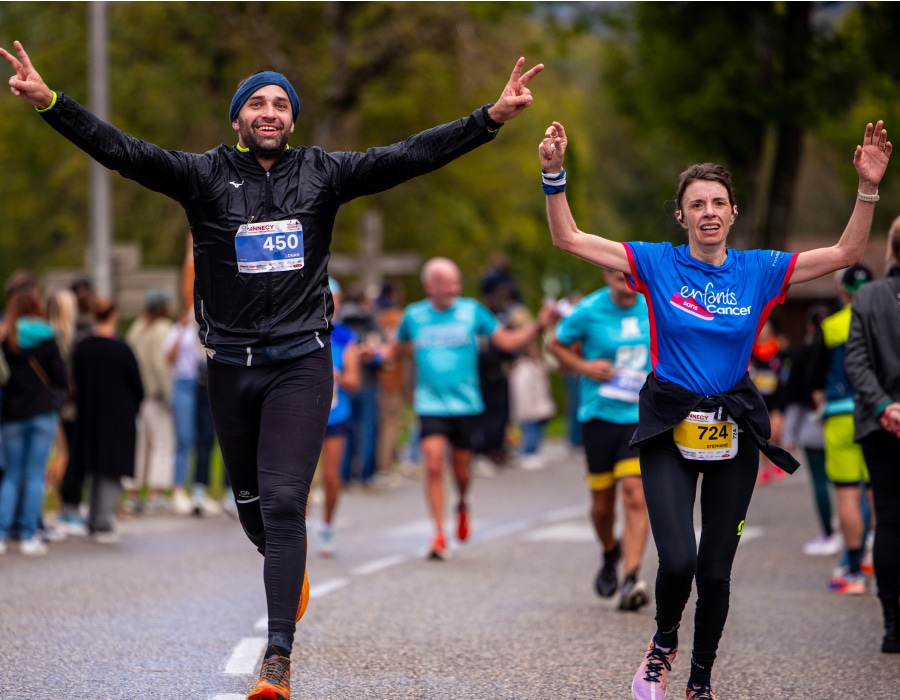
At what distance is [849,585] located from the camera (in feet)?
31.9

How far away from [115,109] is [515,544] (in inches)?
802

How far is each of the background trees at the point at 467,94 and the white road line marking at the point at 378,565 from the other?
12.0 metres

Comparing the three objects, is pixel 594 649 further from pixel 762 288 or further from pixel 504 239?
pixel 504 239

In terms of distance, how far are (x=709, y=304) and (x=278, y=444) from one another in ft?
5.77

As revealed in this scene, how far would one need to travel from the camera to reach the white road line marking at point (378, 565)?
34.8 ft

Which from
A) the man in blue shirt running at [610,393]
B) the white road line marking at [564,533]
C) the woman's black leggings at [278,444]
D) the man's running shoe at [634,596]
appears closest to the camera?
the woman's black leggings at [278,444]

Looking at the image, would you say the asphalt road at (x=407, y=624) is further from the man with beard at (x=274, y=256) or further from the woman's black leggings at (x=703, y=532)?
the man with beard at (x=274, y=256)

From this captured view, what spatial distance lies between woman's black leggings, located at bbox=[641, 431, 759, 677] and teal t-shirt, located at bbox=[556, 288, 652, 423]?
337 centimetres

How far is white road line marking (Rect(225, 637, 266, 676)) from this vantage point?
6.50 meters

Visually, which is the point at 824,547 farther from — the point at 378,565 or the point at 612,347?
the point at 612,347

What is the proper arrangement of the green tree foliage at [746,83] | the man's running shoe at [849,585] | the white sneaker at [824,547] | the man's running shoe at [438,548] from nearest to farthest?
the man's running shoe at [849,585]
the man's running shoe at [438,548]
the white sneaker at [824,547]
the green tree foliage at [746,83]

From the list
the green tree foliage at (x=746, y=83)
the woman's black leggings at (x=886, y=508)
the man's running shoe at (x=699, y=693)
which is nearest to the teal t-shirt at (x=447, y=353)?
the woman's black leggings at (x=886, y=508)

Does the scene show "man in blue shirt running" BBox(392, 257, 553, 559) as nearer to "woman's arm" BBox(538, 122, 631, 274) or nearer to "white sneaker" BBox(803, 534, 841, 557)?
"white sneaker" BBox(803, 534, 841, 557)

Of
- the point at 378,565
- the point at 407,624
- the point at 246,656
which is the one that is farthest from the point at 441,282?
the point at 246,656
